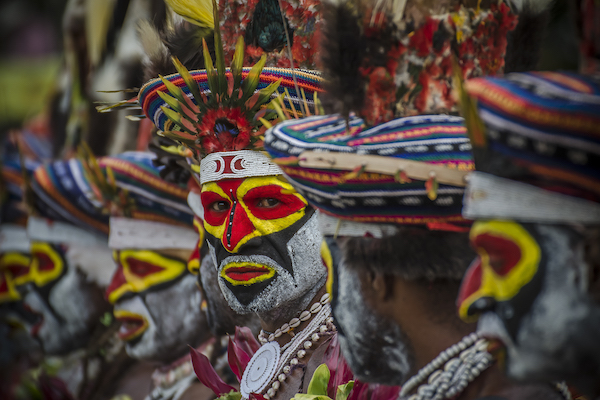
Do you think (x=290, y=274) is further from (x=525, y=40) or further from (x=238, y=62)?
(x=525, y=40)

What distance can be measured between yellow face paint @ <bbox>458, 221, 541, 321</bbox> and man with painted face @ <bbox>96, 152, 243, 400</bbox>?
2917 millimetres

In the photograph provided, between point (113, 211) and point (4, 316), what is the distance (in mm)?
3028

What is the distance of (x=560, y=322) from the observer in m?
1.32

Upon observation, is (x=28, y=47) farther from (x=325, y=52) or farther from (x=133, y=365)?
(x=325, y=52)

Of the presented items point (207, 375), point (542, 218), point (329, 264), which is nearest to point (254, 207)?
point (207, 375)

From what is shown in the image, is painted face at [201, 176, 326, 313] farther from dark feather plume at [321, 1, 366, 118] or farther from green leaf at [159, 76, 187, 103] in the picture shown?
dark feather plume at [321, 1, 366, 118]

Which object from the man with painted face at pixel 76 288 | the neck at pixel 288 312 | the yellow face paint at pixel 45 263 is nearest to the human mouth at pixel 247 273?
the neck at pixel 288 312

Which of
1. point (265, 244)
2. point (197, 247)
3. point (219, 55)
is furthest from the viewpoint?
point (197, 247)

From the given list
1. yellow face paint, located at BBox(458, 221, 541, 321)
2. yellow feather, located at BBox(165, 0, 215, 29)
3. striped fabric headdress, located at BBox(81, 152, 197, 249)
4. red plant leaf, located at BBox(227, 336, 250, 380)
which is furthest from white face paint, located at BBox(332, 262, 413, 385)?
striped fabric headdress, located at BBox(81, 152, 197, 249)

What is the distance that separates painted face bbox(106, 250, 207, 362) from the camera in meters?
4.33

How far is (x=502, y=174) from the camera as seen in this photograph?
1390mm

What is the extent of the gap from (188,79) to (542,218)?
181 centimetres

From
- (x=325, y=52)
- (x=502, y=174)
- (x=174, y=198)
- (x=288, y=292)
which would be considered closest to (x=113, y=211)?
(x=174, y=198)

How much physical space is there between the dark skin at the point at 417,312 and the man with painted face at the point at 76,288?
3558 millimetres
